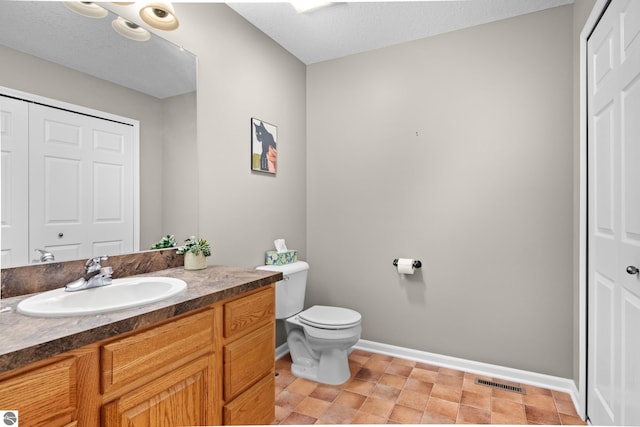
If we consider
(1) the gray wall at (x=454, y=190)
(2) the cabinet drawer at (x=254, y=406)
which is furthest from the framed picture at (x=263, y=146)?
(2) the cabinet drawer at (x=254, y=406)

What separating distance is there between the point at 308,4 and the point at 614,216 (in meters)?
2.01

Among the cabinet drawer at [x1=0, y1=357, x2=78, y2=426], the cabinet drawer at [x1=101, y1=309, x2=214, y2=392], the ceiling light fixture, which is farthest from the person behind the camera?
the ceiling light fixture

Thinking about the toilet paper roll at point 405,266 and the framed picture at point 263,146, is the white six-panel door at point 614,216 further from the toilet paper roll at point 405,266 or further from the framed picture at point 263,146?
the framed picture at point 263,146

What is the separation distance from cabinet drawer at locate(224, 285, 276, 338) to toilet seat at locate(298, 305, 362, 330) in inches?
22.1

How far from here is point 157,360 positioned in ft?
3.67

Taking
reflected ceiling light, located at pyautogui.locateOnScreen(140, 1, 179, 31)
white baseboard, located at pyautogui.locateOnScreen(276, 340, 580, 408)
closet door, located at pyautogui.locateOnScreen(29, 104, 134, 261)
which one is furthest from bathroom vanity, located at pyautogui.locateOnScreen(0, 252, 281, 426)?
reflected ceiling light, located at pyautogui.locateOnScreen(140, 1, 179, 31)

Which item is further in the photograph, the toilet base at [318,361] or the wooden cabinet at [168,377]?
the toilet base at [318,361]

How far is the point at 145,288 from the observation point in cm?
147

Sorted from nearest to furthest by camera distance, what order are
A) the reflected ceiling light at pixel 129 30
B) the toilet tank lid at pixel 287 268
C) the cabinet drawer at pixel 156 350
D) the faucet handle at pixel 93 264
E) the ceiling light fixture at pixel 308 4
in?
1. the cabinet drawer at pixel 156 350
2. the faucet handle at pixel 93 264
3. the reflected ceiling light at pixel 129 30
4. the ceiling light fixture at pixel 308 4
5. the toilet tank lid at pixel 287 268

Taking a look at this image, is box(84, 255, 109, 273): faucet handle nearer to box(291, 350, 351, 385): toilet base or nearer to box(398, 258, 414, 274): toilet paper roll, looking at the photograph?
box(291, 350, 351, 385): toilet base

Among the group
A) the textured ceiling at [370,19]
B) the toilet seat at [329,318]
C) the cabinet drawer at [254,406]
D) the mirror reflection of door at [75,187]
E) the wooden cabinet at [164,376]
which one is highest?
the textured ceiling at [370,19]

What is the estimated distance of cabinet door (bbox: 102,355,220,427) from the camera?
3.35 ft

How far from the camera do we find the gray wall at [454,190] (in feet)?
7.09

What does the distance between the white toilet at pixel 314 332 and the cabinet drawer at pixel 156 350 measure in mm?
973
